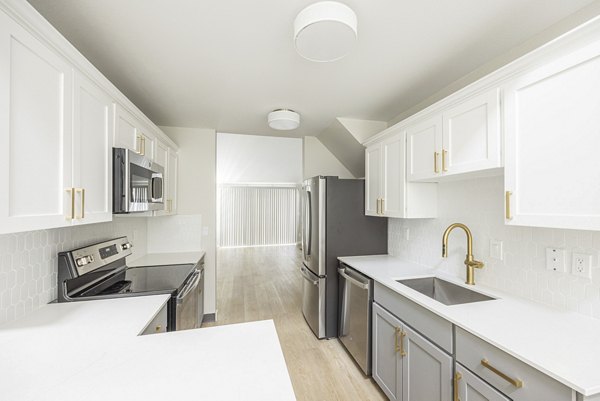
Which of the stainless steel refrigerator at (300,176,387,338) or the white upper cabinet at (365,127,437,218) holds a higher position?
the white upper cabinet at (365,127,437,218)

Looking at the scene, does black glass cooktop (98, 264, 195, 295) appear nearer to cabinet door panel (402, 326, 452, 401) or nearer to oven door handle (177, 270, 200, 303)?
oven door handle (177, 270, 200, 303)

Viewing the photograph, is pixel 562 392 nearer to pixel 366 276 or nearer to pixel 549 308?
pixel 549 308

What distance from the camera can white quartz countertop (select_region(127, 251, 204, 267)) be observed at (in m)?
2.62

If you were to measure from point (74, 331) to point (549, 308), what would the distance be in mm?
2355

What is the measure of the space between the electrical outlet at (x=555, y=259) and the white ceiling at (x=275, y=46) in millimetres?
1191

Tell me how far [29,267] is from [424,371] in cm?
223

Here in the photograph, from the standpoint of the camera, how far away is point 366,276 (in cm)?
222

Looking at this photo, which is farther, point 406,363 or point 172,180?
point 172,180

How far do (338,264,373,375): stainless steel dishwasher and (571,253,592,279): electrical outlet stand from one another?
3.89 ft

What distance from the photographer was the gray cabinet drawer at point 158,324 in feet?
4.57

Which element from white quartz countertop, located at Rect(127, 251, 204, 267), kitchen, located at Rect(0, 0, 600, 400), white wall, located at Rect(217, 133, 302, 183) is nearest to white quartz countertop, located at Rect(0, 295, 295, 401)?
kitchen, located at Rect(0, 0, 600, 400)

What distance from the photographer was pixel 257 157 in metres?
5.10

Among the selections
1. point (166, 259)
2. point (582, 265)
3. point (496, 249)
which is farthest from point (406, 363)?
point (166, 259)

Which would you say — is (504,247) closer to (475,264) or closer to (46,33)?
(475,264)
